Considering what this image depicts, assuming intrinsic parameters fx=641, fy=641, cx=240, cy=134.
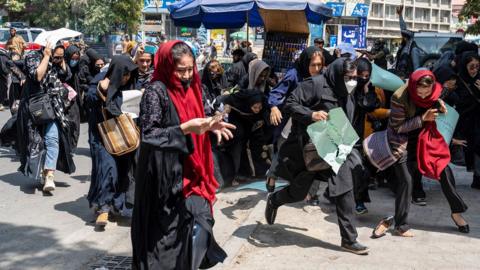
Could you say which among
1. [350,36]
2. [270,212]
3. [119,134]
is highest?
[350,36]

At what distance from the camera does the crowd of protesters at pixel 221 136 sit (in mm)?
3703

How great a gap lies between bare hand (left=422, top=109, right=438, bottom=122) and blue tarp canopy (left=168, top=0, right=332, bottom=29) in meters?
4.57

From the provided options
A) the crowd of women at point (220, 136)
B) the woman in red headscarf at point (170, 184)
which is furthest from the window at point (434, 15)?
the woman in red headscarf at point (170, 184)

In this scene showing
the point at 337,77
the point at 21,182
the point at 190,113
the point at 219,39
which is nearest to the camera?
the point at 190,113

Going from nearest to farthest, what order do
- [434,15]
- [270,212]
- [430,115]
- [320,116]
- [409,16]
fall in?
[320,116]
[430,115]
[270,212]
[409,16]
[434,15]

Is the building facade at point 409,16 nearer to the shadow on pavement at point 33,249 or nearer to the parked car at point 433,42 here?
the parked car at point 433,42

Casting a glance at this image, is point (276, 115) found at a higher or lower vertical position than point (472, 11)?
lower

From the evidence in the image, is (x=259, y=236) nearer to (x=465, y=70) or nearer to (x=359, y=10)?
(x=465, y=70)

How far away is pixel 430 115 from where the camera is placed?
541cm

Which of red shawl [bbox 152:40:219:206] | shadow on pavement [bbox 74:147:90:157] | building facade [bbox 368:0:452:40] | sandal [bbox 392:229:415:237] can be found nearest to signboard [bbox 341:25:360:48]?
shadow on pavement [bbox 74:147:90:157]

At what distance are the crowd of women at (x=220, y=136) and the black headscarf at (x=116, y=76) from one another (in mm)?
13

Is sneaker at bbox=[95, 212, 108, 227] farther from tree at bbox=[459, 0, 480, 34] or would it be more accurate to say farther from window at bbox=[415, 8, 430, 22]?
window at bbox=[415, 8, 430, 22]

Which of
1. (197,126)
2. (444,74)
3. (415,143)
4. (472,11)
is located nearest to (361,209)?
(415,143)

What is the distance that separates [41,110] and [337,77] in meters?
3.76
